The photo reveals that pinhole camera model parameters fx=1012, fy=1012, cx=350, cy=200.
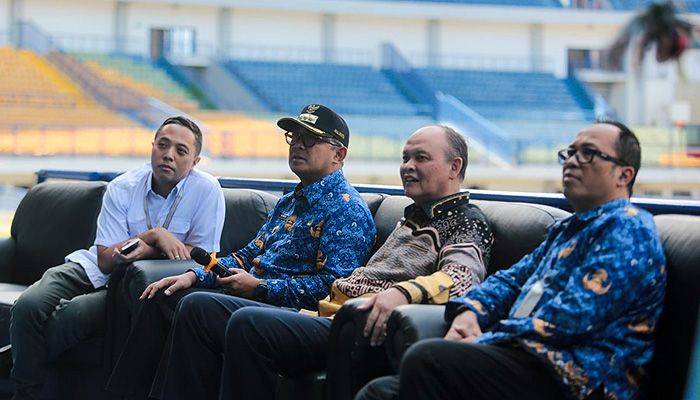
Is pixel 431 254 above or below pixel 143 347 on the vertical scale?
above

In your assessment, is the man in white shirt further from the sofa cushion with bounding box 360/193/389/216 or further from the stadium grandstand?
the stadium grandstand

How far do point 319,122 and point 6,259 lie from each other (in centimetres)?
189

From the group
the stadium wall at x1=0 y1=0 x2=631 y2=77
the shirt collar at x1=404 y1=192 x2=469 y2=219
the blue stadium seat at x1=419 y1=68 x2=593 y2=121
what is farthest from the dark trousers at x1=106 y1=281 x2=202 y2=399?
the stadium wall at x1=0 y1=0 x2=631 y2=77

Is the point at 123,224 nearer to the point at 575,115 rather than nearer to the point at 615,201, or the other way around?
the point at 615,201

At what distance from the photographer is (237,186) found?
4367 mm

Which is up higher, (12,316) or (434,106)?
(434,106)

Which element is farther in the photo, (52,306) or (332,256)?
(52,306)

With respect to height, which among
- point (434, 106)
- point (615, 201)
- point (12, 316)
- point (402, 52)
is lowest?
point (12, 316)

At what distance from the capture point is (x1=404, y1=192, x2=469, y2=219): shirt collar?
2562 mm

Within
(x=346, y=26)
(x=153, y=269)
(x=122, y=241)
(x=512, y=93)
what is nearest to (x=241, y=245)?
(x=122, y=241)

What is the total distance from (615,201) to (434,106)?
Answer: 21.1m

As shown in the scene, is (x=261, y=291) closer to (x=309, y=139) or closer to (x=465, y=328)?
(x=309, y=139)

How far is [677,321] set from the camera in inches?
81.7

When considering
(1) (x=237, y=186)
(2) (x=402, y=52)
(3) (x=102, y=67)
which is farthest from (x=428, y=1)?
(1) (x=237, y=186)
